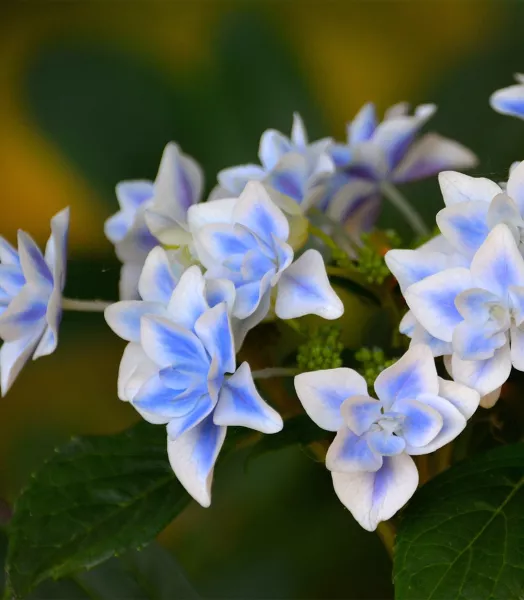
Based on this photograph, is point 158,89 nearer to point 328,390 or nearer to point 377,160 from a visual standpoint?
point 377,160

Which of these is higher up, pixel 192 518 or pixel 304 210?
pixel 304 210

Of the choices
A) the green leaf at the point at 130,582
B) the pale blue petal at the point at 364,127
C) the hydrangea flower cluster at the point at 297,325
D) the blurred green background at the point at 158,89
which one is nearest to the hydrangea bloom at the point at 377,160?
the pale blue petal at the point at 364,127

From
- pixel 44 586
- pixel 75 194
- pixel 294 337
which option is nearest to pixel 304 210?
pixel 294 337

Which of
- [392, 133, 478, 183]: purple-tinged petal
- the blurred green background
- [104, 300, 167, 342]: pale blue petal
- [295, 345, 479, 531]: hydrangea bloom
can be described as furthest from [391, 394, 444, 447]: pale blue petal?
the blurred green background

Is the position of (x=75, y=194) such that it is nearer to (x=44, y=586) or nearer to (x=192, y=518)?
(x=192, y=518)

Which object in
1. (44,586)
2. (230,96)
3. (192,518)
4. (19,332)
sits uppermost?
(19,332)

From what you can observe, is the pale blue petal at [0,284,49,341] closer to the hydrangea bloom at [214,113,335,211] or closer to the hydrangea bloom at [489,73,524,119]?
the hydrangea bloom at [214,113,335,211]
